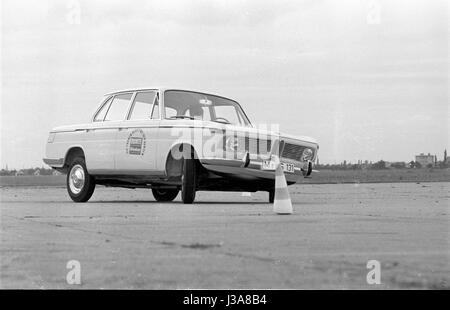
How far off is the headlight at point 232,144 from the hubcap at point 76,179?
2907 millimetres

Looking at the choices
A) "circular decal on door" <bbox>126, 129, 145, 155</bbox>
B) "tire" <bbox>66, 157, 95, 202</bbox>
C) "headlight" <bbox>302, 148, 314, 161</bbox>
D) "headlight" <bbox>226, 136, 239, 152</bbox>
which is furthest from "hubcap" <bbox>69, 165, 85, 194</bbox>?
"headlight" <bbox>302, 148, 314, 161</bbox>

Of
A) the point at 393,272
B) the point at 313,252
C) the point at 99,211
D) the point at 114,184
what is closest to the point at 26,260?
the point at 313,252

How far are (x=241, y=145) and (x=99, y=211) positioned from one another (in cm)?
224

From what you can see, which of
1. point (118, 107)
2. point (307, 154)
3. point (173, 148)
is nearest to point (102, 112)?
point (118, 107)

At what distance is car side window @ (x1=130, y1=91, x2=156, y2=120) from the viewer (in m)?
13.0

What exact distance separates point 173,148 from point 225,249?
6.00m

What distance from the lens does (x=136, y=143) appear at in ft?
41.4

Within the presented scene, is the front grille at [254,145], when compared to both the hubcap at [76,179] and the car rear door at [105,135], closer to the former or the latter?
the car rear door at [105,135]

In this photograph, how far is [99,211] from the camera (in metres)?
10.8

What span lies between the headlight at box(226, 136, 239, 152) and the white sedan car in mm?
14

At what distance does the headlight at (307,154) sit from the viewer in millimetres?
13094

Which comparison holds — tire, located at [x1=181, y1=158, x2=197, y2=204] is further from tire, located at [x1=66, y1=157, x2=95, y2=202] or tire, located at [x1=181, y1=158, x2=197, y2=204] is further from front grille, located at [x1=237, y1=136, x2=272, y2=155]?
tire, located at [x1=66, y1=157, x2=95, y2=202]
